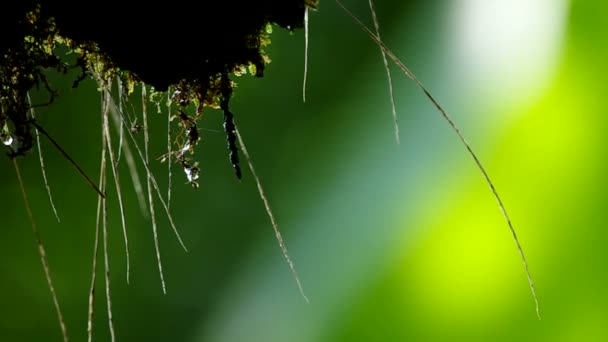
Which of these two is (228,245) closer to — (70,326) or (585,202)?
(70,326)

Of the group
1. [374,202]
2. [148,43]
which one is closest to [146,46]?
[148,43]

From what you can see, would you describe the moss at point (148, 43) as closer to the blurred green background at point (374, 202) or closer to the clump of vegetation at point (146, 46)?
the clump of vegetation at point (146, 46)

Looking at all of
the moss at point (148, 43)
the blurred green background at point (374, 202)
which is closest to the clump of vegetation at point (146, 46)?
the moss at point (148, 43)

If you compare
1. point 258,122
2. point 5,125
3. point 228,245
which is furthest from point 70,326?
point 5,125

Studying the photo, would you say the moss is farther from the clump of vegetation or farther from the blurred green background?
the blurred green background

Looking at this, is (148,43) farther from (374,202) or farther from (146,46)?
(374,202)

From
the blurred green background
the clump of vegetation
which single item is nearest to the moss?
the clump of vegetation

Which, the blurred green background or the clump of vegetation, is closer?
the clump of vegetation

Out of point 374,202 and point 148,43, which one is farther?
point 374,202
